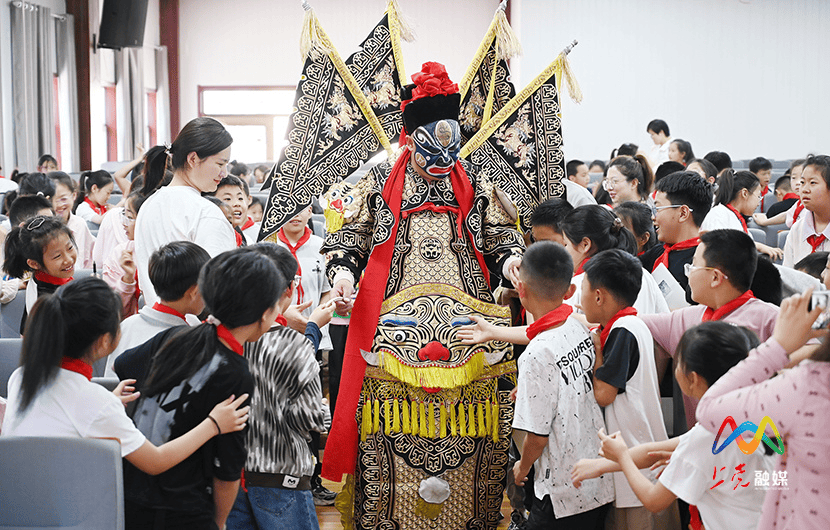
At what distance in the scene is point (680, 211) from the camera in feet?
9.11

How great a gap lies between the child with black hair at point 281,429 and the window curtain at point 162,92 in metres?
13.8

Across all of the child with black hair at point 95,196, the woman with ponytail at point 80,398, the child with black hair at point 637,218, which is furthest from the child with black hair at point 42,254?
the child with black hair at point 95,196

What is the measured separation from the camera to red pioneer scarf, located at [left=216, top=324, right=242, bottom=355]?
167 centimetres

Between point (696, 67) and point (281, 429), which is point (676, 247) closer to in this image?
point (281, 429)

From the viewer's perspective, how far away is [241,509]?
197 cm

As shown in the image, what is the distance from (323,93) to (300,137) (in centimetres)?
17

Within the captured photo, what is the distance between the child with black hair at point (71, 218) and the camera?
4.68m

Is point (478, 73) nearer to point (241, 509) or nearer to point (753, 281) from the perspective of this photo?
point (753, 281)

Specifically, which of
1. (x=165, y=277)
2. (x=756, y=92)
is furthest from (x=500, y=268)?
(x=756, y=92)

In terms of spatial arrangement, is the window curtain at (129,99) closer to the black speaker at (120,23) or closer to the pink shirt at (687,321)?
the black speaker at (120,23)

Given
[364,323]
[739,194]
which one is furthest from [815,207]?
[364,323]

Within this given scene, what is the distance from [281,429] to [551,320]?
0.72 meters

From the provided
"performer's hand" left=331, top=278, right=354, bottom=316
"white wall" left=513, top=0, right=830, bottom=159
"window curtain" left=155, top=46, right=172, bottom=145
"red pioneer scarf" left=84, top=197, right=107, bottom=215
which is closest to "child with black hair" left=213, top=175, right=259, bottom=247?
"performer's hand" left=331, top=278, right=354, bottom=316

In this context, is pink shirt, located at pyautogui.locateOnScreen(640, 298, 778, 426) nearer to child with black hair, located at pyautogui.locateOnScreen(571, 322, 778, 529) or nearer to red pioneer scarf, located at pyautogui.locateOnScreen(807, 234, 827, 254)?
child with black hair, located at pyautogui.locateOnScreen(571, 322, 778, 529)
